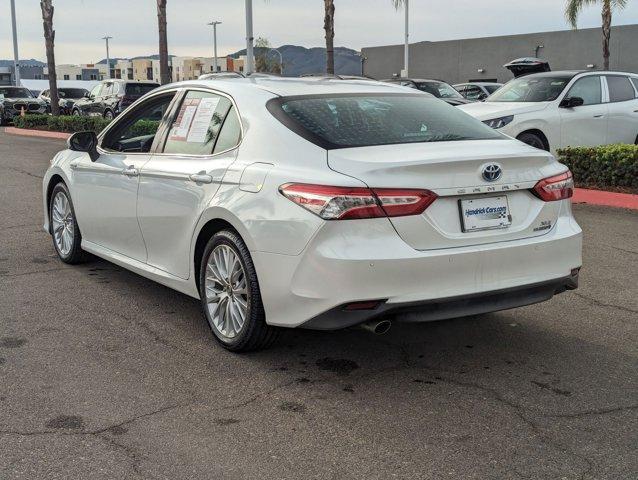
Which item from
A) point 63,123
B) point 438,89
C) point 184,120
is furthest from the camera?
point 63,123

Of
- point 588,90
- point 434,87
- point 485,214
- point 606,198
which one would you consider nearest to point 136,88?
point 434,87

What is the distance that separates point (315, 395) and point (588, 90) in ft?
34.3

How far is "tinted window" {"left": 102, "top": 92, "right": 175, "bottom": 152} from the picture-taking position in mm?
5855

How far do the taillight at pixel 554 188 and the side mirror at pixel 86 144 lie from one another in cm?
352

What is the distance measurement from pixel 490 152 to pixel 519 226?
43cm

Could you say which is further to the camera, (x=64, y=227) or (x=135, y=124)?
(x=64, y=227)

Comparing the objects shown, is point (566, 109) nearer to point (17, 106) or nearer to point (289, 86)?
point (289, 86)

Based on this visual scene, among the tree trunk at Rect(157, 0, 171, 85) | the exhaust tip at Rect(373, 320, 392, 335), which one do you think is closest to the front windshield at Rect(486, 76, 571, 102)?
the exhaust tip at Rect(373, 320, 392, 335)

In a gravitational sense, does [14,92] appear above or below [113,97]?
above

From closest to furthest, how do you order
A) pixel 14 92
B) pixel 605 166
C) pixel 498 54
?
pixel 605 166
pixel 14 92
pixel 498 54

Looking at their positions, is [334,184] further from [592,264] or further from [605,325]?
[592,264]

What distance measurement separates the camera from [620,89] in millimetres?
13445

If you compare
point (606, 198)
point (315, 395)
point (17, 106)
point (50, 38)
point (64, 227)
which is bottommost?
point (315, 395)

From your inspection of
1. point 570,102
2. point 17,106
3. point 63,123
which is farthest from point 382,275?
point 17,106
